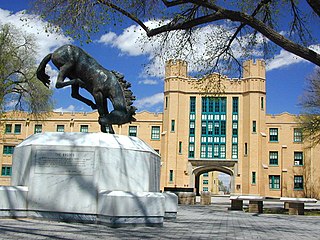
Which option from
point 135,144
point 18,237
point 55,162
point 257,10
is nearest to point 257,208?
point 257,10

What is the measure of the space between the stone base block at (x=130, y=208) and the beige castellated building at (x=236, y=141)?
1383 inches

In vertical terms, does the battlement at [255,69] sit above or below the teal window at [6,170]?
above

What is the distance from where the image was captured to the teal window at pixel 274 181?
1751 inches

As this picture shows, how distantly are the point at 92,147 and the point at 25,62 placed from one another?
22385 mm

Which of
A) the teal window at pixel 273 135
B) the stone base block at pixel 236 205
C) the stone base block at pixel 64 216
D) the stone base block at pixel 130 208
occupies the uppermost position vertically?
the teal window at pixel 273 135

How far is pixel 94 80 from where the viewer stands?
34.7 feet

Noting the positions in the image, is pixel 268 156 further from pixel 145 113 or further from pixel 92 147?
pixel 92 147

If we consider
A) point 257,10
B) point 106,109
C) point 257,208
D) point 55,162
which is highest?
point 257,10

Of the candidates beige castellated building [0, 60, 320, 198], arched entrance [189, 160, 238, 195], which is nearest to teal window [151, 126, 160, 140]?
beige castellated building [0, 60, 320, 198]

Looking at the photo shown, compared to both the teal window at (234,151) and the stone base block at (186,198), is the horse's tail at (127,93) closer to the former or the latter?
the stone base block at (186,198)

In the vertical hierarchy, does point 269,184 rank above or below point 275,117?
below

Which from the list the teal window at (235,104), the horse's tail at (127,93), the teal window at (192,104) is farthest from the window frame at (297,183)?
the horse's tail at (127,93)

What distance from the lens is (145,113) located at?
48.3 metres

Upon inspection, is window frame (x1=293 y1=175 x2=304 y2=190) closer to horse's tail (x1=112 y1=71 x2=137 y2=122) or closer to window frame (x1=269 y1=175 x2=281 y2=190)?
window frame (x1=269 y1=175 x2=281 y2=190)
